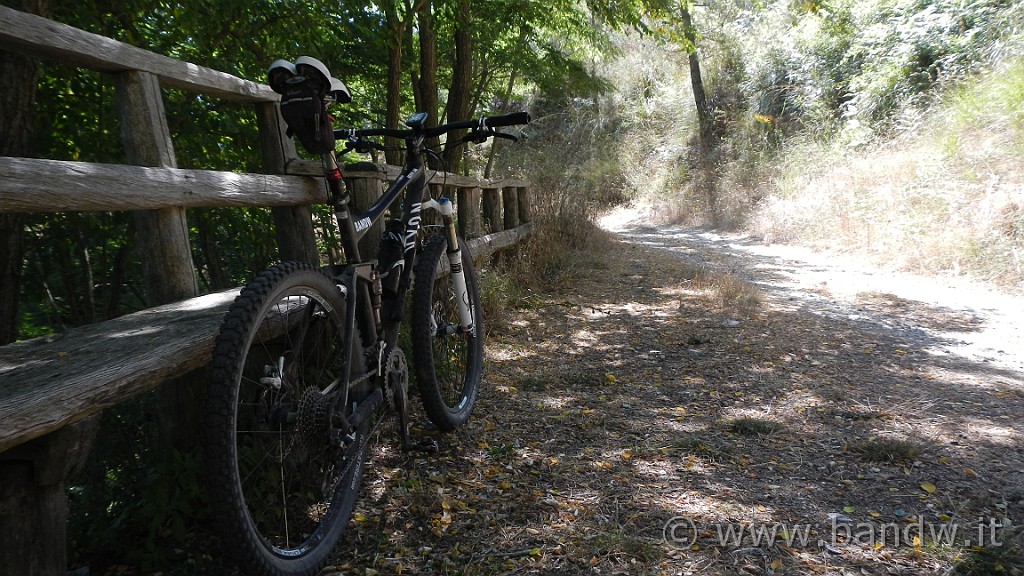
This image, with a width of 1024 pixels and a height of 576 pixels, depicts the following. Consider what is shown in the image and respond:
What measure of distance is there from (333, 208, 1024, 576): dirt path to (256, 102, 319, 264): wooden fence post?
111cm

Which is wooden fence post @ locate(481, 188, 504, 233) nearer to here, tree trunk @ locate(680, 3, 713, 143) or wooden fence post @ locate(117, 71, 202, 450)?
wooden fence post @ locate(117, 71, 202, 450)

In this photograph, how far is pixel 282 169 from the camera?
2982mm

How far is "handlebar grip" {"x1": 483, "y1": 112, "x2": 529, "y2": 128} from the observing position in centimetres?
287

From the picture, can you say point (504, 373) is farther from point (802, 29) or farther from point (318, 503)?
point (802, 29)

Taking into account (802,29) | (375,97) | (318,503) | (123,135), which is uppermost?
(802,29)

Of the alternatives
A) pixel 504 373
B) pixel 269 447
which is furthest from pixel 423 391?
pixel 504 373

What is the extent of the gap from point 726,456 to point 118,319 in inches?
104

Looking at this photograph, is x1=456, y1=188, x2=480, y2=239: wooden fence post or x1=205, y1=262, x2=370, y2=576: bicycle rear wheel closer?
x1=205, y1=262, x2=370, y2=576: bicycle rear wheel

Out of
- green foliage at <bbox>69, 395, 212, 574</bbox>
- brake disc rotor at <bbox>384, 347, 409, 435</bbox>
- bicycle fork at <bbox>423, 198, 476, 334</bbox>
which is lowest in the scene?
green foliage at <bbox>69, 395, 212, 574</bbox>


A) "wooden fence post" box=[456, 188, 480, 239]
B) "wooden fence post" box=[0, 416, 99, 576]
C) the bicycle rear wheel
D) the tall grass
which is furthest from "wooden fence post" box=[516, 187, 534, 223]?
"wooden fence post" box=[0, 416, 99, 576]

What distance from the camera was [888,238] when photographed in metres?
8.07

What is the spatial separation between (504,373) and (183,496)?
2.36 metres

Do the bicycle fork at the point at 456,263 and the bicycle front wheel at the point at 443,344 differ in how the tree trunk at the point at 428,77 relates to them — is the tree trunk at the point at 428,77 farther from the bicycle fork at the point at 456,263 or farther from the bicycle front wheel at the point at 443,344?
the bicycle fork at the point at 456,263

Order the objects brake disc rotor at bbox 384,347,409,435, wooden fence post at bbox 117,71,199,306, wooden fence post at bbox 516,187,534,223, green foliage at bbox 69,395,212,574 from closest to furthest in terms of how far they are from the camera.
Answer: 1. green foliage at bbox 69,395,212,574
2. wooden fence post at bbox 117,71,199,306
3. brake disc rotor at bbox 384,347,409,435
4. wooden fence post at bbox 516,187,534,223
